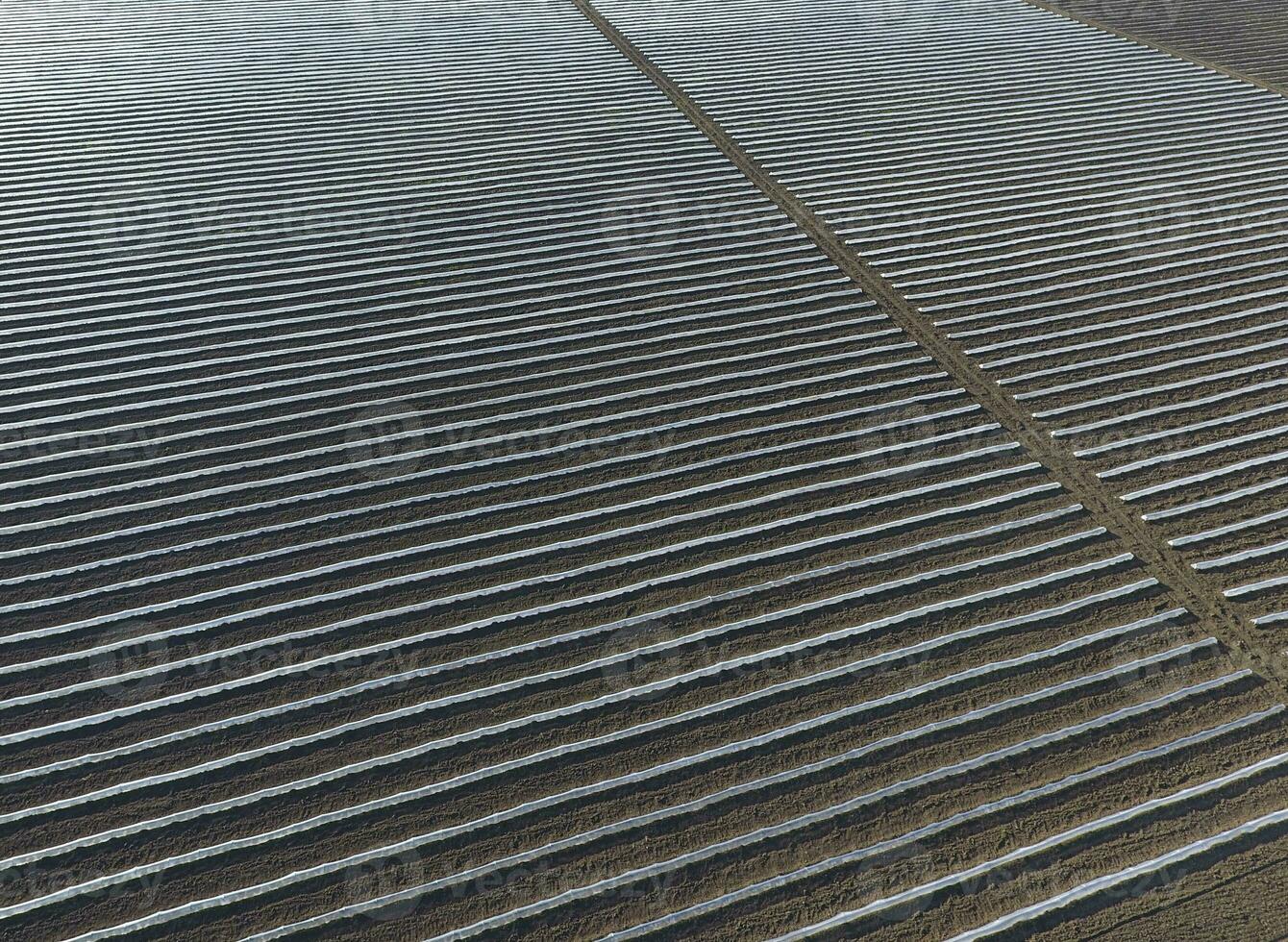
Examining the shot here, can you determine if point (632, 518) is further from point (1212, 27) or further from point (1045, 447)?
point (1212, 27)

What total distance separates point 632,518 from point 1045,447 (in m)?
4.25

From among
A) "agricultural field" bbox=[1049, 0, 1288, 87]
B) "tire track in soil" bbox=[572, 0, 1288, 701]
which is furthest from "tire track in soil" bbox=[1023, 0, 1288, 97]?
"tire track in soil" bbox=[572, 0, 1288, 701]

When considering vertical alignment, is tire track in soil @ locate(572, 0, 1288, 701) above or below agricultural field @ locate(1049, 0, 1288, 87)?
below

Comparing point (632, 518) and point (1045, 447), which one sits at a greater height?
point (1045, 447)

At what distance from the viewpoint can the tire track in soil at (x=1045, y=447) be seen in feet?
20.1

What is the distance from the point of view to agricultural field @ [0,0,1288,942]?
16.3 ft

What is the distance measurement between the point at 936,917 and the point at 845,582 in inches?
98.5

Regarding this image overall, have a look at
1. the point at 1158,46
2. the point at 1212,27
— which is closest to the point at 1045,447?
the point at 1158,46

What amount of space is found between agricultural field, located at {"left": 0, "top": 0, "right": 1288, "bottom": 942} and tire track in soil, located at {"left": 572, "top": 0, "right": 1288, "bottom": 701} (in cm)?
5

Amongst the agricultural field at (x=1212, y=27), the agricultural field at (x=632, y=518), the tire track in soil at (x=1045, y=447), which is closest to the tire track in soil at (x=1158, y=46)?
the agricultural field at (x=1212, y=27)

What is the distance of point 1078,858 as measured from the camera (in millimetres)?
5039

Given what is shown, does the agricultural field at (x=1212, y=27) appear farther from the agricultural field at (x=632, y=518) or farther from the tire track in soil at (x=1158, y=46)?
the agricultural field at (x=632, y=518)

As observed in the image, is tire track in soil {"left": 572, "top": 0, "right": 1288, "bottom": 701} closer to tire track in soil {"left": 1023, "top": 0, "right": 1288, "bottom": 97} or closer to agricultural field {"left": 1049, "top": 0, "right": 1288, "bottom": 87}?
tire track in soil {"left": 1023, "top": 0, "right": 1288, "bottom": 97}

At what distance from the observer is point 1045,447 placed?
24.3ft
